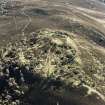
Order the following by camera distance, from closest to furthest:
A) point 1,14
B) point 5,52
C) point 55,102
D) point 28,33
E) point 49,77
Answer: point 55,102 < point 49,77 < point 5,52 < point 28,33 < point 1,14

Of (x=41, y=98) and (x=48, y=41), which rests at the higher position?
(x=48, y=41)

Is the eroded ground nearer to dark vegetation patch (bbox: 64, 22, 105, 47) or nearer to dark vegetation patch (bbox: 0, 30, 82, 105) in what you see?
dark vegetation patch (bbox: 64, 22, 105, 47)

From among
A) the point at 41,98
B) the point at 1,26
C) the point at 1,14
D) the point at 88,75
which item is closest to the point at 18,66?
the point at 41,98

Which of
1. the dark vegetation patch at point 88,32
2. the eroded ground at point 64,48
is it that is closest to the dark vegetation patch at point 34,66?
the eroded ground at point 64,48

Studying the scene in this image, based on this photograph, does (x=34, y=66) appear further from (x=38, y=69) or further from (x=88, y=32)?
(x=88, y=32)

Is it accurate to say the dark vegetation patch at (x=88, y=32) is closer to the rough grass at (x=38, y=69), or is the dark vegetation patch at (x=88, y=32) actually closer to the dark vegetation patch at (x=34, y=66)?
the rough grass at (x=38, y=69)

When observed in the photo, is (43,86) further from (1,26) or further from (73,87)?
(1,26)

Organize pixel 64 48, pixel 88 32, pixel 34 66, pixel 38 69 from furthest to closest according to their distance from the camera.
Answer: pixel 88 32 < pixel 64 48 < pixel 34 66 < pixel 38 69

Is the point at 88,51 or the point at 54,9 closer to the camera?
the point at 88,51

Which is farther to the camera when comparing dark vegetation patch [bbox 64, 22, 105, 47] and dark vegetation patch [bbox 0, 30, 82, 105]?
dark vegetation patch [bbox 64, 22, 105, 47]

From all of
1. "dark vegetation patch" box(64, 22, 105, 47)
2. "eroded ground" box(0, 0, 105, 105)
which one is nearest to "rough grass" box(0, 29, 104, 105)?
"eroded ground" box(0, 0, 105, 105)

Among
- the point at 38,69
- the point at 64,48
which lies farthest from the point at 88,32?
the point at 38,69
